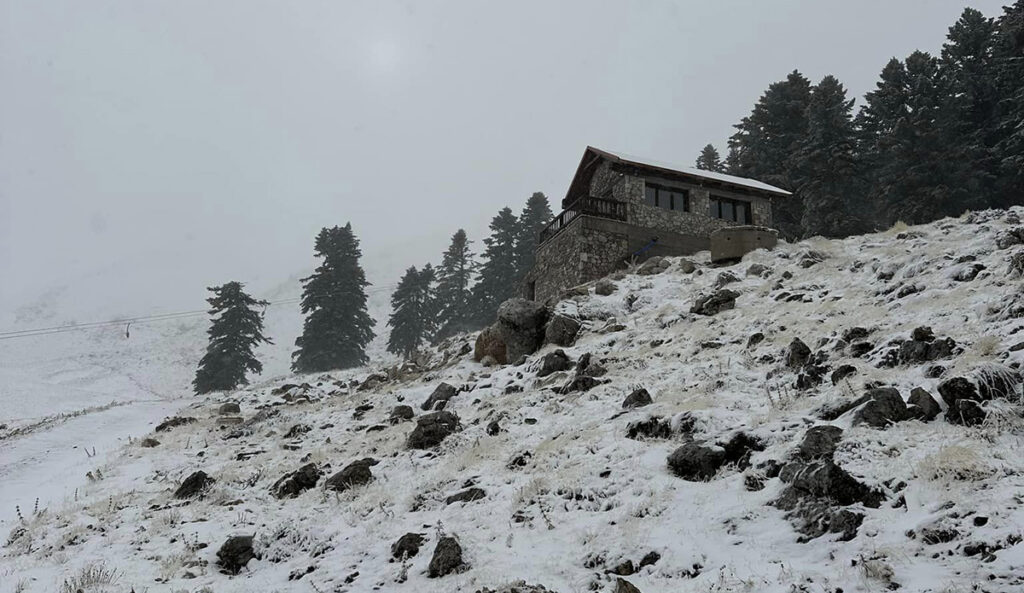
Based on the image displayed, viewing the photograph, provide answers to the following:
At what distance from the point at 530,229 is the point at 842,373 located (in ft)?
138

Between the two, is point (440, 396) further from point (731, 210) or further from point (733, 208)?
point (733, 208)

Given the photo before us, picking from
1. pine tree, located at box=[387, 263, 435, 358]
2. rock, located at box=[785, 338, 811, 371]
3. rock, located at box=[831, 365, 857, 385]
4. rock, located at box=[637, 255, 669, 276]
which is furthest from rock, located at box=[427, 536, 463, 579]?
pine tree, located at box=[387, 263, 435, 358]

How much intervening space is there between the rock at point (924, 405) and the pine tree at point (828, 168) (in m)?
33.2

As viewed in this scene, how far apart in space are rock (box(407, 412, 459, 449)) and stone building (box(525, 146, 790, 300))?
17589mm

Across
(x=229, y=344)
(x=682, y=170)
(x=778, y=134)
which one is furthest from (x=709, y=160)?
(x=229, y=344)

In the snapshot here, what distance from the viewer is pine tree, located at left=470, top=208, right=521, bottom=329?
158ft

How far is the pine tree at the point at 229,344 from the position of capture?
4081 cm

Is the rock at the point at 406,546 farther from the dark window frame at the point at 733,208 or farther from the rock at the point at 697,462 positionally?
the dark window frame at the point at 733,208

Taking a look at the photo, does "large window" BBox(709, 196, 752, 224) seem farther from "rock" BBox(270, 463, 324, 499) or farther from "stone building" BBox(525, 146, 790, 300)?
"rock" BBox(270, 463, 324, 499)

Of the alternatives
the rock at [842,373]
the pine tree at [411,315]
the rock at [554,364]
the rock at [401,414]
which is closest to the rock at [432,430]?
the rock at [401,414]

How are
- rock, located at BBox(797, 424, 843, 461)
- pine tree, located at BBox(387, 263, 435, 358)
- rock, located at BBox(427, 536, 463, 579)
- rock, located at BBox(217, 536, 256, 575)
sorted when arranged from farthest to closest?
1. pine tree, located at BBox(387, 263, 435, 358)
2. rock, located at BBox(217, 536, 256, 575)
3. rock, located at BBox(797, 424, 843, 461)
4. rock, located at BBox(427, 536, 463, 579)

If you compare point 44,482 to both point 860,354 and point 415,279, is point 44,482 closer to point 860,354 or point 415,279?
point 860,354

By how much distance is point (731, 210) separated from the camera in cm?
3297

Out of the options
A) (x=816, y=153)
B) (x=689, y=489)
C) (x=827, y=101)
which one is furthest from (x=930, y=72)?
(x=689, y=489)
